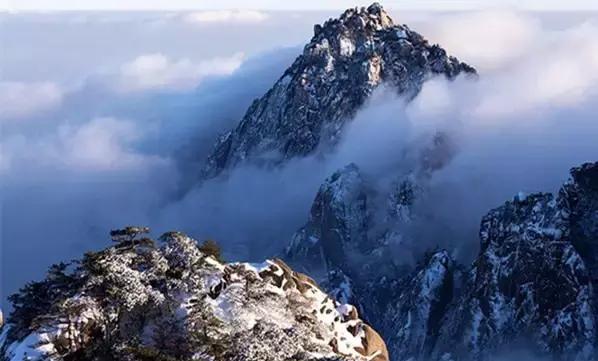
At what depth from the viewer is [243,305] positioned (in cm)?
6856

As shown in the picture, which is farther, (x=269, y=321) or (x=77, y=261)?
A: (x=77, y=261)

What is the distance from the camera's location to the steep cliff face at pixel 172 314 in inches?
2394

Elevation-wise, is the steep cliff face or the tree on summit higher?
the tree on summit

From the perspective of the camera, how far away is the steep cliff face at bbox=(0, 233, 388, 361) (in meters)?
60.8

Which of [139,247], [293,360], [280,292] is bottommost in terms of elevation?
[293,360]

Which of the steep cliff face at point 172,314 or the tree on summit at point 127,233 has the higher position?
the tree on summit at point 127,233

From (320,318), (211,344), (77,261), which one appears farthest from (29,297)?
(320,318)

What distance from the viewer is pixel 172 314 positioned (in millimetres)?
65688

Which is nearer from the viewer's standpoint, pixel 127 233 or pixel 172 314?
pixel 172 314

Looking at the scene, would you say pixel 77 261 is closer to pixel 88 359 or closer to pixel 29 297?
pixel 29 297

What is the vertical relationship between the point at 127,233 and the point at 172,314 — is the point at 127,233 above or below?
above

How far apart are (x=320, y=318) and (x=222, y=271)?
985 cm

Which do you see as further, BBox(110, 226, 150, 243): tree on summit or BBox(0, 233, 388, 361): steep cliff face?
BBox(110, 226, 150, 243): tree on summit

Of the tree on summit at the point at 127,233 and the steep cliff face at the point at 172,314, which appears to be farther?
the tree on summit at the point at 127,233
